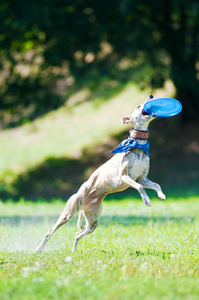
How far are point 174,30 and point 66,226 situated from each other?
38.1 feet

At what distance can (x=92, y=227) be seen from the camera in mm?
7141

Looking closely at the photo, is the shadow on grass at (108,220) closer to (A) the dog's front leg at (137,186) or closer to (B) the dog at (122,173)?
(B) the dog at (122,173)

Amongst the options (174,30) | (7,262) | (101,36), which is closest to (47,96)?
(101,36)

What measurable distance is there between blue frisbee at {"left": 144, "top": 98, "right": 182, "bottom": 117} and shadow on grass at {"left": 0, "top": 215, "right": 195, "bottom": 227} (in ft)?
11.7

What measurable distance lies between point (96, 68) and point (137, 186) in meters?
13.0

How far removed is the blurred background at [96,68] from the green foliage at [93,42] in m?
0.04

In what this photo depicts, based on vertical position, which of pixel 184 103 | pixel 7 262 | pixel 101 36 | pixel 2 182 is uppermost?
pixel 101 36

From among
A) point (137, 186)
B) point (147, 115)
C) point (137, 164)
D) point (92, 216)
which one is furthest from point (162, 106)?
point (92, 216)

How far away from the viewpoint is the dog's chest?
6.79 m

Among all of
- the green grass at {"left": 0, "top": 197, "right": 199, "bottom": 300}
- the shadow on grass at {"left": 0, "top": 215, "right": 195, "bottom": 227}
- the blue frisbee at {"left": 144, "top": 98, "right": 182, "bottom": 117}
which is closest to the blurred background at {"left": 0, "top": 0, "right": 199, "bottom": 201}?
the shadow on grass at {"left": 0, "top": 215, "right": 195, "bottom": 227}

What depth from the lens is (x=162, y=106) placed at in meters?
6.99

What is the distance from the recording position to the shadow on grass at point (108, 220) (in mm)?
10367

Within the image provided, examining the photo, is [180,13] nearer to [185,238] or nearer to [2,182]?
[2,182]

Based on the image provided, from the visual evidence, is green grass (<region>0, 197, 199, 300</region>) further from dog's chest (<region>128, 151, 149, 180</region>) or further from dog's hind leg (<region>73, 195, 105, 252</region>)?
dog's chest (<region>128, 151, 149, 180</region>)
